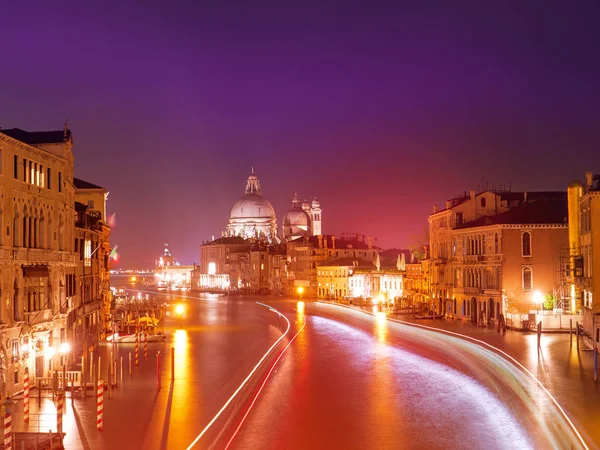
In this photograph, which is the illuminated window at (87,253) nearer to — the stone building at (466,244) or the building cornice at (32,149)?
the building cornice at (32,149)

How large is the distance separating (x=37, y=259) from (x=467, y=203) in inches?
1776

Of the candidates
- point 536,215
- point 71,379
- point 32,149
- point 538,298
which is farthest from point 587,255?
point 32,149

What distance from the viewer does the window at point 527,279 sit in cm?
5956

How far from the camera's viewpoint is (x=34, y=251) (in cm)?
3200

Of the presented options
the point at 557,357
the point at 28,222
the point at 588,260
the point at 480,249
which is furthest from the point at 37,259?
the point at 480,249

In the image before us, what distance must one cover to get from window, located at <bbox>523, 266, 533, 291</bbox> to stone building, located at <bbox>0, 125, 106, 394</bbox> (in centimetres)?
3348

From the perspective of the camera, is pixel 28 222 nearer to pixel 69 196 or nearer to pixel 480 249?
pixel 69 196

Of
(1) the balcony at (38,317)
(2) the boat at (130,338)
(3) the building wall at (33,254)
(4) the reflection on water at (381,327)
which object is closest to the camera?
(3) the building wall at (33,254)

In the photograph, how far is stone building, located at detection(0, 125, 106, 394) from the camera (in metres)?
29.2

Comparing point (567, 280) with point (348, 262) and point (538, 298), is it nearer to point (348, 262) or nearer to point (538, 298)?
point (538, 298)

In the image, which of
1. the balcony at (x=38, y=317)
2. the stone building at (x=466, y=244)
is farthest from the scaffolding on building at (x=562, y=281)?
the balcony at (x=38, y=317)

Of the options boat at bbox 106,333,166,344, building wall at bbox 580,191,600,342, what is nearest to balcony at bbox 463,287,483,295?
building wall at bbox 580,191,600,342

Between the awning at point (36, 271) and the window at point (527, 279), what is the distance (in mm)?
36785

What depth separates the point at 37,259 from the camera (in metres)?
32.4
